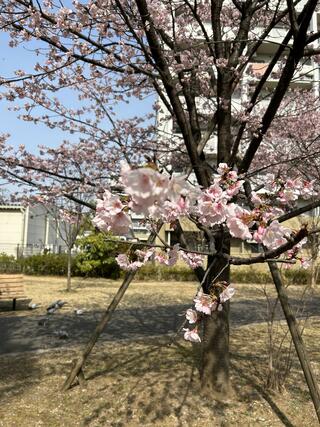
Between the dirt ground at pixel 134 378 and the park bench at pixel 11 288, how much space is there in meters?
1.06

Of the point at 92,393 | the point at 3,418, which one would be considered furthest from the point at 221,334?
the point at 3,418

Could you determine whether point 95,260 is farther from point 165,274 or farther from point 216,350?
point 216,350

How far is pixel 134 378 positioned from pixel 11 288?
20.6 ft

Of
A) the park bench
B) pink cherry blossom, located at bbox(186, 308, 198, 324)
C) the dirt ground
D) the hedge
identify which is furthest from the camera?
the hedge

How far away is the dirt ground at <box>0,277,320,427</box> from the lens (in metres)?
3.97

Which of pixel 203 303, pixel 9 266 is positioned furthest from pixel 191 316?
pixel 9 266

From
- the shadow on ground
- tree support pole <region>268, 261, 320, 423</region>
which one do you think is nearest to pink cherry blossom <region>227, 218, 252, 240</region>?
tree support pole <region>268, 261, 320, 423</region>

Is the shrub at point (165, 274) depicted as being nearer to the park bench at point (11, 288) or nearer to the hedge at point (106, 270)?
the hedge at point (106, 270)

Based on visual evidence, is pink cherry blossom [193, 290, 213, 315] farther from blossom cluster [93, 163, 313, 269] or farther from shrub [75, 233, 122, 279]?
shrub [75, 233, 122, 279]

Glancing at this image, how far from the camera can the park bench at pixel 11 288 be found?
1003 cm

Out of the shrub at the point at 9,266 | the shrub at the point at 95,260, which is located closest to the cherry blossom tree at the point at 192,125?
the shrub at the point at 95,260

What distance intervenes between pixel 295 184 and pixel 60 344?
16.8 ft

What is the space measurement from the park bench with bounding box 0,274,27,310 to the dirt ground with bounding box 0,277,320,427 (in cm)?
106

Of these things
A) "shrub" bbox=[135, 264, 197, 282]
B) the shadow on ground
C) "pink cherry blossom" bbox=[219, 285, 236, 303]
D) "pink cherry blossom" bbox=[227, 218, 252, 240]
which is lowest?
the shadow on ground
